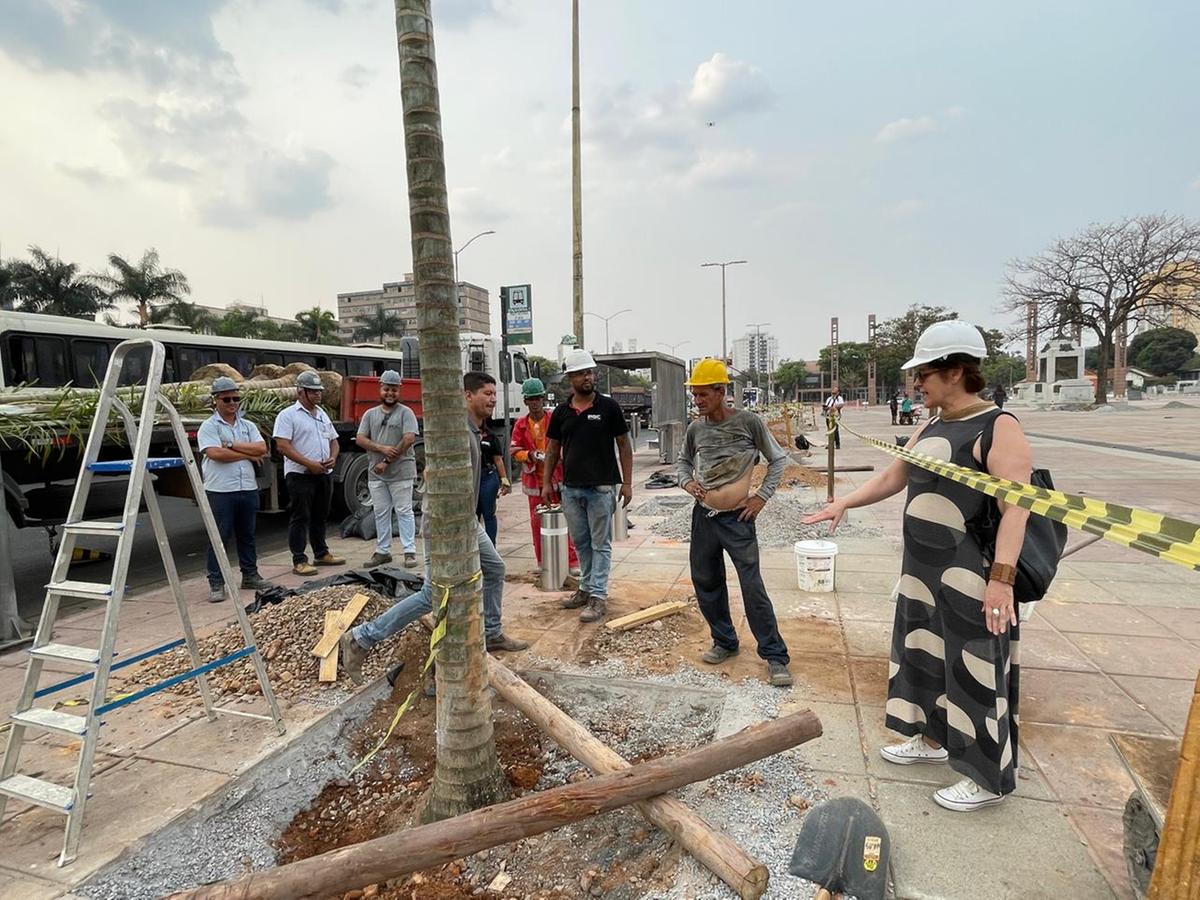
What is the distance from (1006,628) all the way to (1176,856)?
34.1 inches

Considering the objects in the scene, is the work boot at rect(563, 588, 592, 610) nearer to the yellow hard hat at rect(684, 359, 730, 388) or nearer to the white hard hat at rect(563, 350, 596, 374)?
the white hard hat at rect(563, 350, 596, 374)

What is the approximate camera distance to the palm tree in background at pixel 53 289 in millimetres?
30891

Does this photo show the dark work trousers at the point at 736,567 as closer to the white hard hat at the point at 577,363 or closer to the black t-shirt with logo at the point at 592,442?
the black t-shirt with logo at the point at 592,442

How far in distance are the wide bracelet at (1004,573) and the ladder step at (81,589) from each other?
129 inches

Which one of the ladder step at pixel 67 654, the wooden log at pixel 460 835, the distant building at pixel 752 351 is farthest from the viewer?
→ the distant building at pixel 752 351

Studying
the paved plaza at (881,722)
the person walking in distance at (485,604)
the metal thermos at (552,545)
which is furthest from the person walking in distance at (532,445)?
the person walking in distance at (485,604)

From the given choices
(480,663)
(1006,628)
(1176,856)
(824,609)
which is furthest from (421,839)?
(824,609)

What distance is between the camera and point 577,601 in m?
4.85

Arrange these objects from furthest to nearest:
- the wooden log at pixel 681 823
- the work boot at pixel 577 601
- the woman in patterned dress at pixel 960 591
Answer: the work boot at pixel 577 601 < the woman in patterned dress at pixel 960 591 < the wooden log at pixel 681 823

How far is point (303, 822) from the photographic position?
2.68 meters

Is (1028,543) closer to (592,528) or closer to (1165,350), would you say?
(592,528)

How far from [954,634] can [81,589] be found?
337 centimetres

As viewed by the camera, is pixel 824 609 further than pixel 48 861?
Yes

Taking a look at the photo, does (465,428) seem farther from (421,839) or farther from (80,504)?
(80,504)
